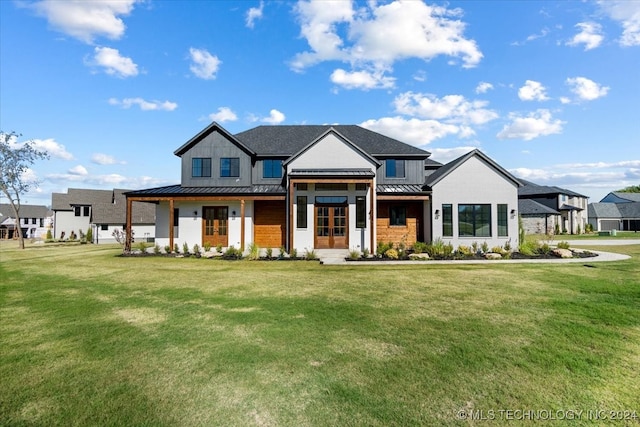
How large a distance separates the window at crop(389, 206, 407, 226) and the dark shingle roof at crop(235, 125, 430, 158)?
3.62m

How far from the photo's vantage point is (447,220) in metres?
18.9

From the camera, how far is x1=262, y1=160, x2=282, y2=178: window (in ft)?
69.7

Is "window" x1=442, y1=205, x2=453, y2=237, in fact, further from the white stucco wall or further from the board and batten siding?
the board and batten siding

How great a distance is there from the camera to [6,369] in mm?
4262

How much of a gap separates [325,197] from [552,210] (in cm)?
3779

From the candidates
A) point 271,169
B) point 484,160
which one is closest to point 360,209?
point 271,169

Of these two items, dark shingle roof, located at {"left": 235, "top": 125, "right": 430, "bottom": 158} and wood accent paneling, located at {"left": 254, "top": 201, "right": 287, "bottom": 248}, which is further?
dark shingle roof, located at {"left": 235, "top": 125, "right": 430, "bottom": 158}

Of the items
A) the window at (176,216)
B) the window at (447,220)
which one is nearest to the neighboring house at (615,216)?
the window at (447,220)

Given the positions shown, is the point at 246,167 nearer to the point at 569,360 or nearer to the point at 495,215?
the point at 495,215

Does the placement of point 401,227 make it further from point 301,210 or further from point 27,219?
point 27,219

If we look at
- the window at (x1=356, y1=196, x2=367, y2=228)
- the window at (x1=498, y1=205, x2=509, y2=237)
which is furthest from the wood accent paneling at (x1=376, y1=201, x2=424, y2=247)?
the window at (x1=498, y1=205, x2=509, y2=237)

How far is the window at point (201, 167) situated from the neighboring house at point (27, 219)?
4747cm

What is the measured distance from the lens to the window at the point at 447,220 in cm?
1880

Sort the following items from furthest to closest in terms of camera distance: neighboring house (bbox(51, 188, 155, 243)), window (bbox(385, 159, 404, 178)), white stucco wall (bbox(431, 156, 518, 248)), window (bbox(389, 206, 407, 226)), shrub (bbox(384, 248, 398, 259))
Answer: neighboring house (bbox(51, 188, 155, 243))
window (bbox(385, 159, 404, 178))
window (bbox(389, 206, 407, 226))
white stucco wall (bbox(431, 156, 518, 248))
shrub (bbox(384, 248, 398, 259))
